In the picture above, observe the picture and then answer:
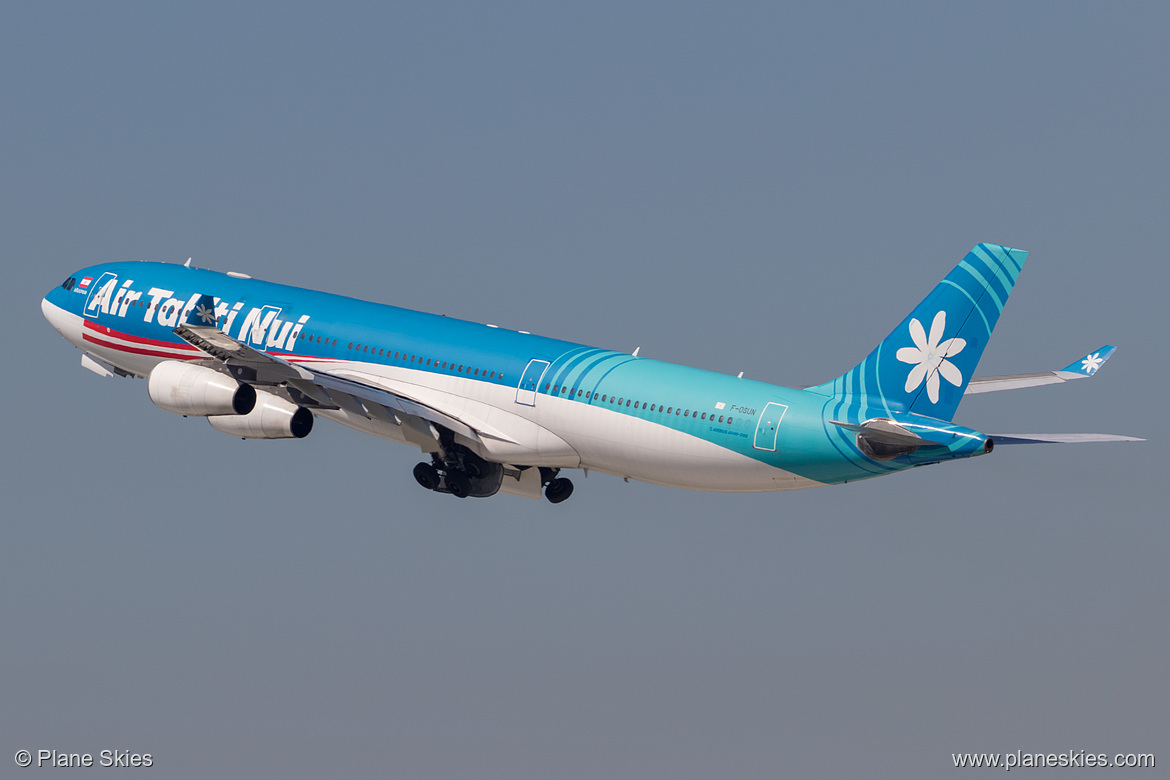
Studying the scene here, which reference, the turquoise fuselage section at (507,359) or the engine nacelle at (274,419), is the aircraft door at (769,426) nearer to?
the turquoise fuselage section at (507,359)

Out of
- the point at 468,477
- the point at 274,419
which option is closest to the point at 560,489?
the point at 468,477

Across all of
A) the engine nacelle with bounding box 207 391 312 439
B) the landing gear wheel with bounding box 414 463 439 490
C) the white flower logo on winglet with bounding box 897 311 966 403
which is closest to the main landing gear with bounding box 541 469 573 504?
the landing gear wheel with bounding box 414 463 439 490

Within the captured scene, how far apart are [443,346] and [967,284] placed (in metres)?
14.9

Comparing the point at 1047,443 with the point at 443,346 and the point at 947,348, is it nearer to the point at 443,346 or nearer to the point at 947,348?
the point at 947,348

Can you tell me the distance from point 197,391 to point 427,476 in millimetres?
6898

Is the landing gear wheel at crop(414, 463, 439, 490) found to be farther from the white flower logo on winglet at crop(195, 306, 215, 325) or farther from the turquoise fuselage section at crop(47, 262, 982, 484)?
the white flower logo on winglet at crop(195, 306, 215, 325)

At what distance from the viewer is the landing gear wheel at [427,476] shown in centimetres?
4903

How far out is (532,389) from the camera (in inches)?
1799

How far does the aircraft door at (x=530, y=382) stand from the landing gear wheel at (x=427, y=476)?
14.7 ft

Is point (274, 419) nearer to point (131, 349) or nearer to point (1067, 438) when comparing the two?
point (131, 349)

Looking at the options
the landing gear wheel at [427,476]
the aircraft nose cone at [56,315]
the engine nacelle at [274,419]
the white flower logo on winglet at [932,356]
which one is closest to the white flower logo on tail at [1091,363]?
the white flower logo on winglet at [932,356]

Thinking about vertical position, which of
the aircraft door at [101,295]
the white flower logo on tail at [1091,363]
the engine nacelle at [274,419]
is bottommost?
the engine nacelle at [274,419]

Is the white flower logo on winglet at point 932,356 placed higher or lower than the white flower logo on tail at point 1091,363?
lower

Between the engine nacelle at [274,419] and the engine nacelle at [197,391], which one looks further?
the engine nacelle at [274,419]
